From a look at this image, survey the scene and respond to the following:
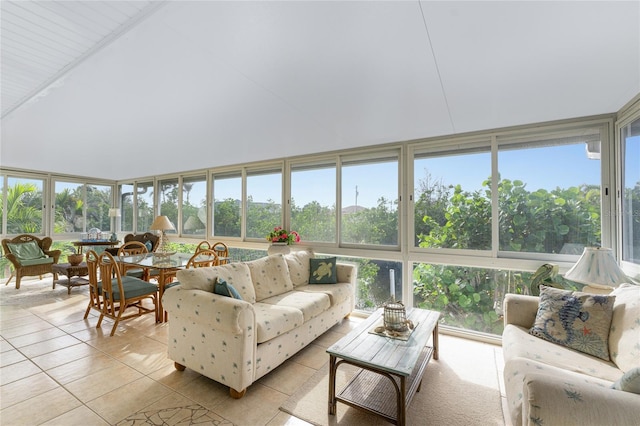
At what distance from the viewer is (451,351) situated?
119 inches

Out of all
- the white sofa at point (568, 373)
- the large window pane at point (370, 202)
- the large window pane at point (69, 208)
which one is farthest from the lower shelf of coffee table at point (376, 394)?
the large window pane at point (69, 208)

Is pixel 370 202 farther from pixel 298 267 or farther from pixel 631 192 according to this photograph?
pixel 631 192

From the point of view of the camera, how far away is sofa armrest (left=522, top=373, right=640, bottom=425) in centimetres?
107

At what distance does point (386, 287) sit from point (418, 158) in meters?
1.89

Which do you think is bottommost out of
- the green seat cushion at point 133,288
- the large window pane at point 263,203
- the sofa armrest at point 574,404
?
the green seat cushion at point 133,288

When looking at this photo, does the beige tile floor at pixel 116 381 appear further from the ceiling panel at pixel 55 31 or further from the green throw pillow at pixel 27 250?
the ceiling panel at pixel 55 31

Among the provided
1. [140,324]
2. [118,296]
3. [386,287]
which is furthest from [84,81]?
[386,287]

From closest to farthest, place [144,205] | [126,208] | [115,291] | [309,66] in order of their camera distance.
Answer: [309,66]
[115,291]
[144,205]
[126,208]

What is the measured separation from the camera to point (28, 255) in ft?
17.3

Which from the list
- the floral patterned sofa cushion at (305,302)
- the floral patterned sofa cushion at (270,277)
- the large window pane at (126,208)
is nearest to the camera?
the floral patterned sofa cushion at (305,302)

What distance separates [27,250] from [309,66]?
21.8 ft

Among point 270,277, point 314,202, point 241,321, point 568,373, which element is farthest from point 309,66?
point 314,202

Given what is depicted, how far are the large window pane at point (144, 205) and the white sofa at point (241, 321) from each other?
500 centimetres

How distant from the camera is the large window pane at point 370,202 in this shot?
4.04 m
